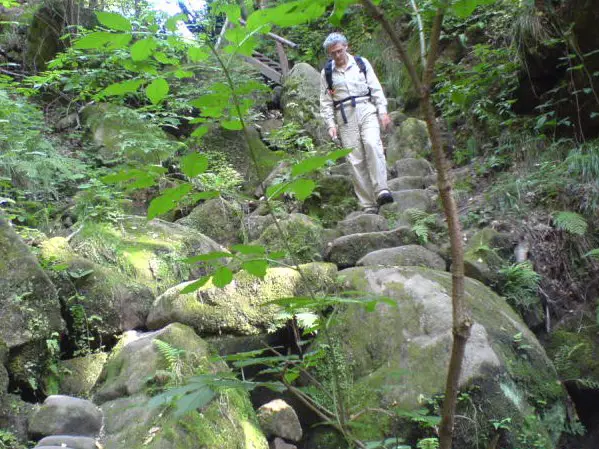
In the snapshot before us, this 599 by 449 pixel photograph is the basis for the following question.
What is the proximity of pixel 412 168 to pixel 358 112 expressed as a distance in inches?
84.0

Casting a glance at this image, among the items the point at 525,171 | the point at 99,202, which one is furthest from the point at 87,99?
the point at 525,171

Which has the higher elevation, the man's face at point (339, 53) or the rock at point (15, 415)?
the man's face at point (339, 53)

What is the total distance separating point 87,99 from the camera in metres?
10.4

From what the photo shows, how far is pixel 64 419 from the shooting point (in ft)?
11.1

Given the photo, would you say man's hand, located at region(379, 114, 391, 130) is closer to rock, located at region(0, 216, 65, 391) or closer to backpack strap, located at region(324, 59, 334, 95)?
backpack strap, located at region(324, 59, 334, 95)

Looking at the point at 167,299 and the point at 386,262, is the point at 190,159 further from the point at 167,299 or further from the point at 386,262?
the point at 386,262

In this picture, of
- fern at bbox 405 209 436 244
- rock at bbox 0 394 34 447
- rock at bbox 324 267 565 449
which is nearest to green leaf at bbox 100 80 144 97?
rock at bbox 324 267 565 449

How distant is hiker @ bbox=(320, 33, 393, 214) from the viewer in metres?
6.81

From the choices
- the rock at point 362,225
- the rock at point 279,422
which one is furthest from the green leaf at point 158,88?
the rock at point 362,225

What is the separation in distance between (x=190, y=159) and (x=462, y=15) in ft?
2.02

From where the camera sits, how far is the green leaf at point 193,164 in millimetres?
1085

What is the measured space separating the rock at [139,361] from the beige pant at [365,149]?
3.63 metres

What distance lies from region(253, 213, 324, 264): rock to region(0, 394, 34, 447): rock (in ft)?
9.25

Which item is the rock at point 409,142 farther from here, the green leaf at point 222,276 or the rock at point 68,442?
the green leaf at point 222,276
